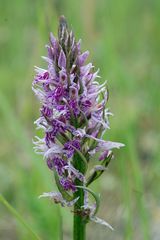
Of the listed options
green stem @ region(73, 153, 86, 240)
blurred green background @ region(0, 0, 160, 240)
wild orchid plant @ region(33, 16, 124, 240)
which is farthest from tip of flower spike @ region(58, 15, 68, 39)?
blurred green background @ region(0, 0, 160, 240)

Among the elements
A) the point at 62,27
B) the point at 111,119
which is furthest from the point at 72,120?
the point at 111,119

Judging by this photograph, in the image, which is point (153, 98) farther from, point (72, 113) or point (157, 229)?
point (72, 113)

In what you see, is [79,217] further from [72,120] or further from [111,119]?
[111,119]

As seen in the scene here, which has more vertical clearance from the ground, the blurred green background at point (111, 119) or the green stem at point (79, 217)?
the blurred green background at point (111, 119)

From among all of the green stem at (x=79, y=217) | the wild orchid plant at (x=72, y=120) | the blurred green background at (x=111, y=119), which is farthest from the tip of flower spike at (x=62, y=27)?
the blurred green background at (x=111, y=119)

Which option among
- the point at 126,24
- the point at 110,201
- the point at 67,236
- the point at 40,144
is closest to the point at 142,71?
the point at 126,24

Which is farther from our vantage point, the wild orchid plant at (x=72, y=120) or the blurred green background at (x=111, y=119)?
the blurred green background at (x=111, y=119)

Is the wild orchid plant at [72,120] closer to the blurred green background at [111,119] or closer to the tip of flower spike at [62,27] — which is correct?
the tip of flower spike at [62,27]
